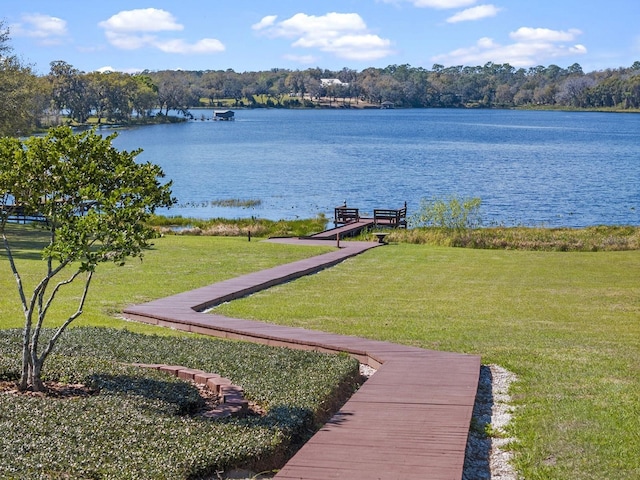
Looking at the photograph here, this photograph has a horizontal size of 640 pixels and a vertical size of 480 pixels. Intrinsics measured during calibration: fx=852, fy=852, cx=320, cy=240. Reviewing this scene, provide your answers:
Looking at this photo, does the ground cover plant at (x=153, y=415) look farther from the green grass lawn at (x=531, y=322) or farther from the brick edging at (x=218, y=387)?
the green grass lawn at (x=531, y=322)

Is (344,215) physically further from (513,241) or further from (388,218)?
(513,241)

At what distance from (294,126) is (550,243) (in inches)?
5899

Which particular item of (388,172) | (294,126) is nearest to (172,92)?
(294,126)

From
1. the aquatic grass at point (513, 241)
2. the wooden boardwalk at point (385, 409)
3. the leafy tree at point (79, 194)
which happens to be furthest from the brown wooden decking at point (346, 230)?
the leafy tree at point (79, 194)

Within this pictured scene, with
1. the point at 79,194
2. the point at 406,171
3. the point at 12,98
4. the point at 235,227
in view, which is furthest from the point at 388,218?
the point at 406,171

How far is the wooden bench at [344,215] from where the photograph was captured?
4666 cm

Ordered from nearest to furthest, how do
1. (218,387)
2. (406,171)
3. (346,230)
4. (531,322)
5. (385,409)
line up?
(385,409) → (218,387) → (531,322) → (346,230) → (406,171)

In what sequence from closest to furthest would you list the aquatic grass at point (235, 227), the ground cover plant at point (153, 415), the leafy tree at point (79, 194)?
the ground cover plant at point (153, 415) < the leafy tree at point (79, 194) < the aquatic grass at point (235, 227)

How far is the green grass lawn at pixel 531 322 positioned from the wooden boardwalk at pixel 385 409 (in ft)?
2.35

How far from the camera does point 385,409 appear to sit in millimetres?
9398

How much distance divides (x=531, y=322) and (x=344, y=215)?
31.1 m

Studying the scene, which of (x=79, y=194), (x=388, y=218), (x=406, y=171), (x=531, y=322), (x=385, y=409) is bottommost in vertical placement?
(x=406, y=171)

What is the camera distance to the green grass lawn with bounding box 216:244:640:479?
8.66 m

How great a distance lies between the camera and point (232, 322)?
1539cm
